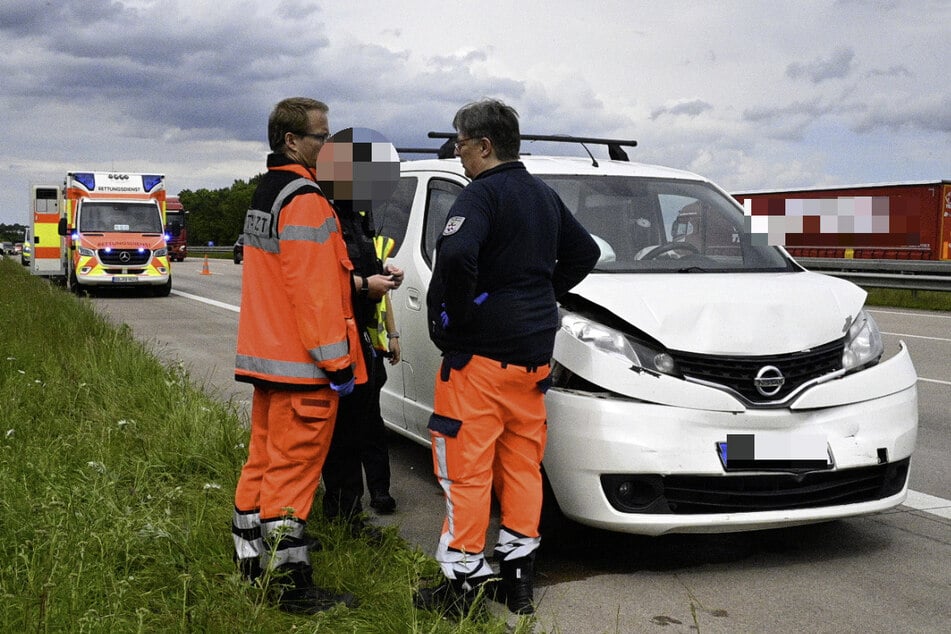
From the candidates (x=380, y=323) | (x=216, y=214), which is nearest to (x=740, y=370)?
(x=380, y=323)

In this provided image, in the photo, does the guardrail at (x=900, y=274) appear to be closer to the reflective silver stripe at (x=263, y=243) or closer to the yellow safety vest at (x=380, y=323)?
the yellow safety vest at (x=380, y=323)

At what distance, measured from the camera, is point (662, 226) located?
5.41 meters

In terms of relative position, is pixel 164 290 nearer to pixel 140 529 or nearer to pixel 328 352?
pixel 140 529

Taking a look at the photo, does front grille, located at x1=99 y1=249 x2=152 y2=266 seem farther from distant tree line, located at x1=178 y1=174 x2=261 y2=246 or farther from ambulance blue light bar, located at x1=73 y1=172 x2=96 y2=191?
distant tree line, located at x1=178 y1=174 x2=261 y2=246

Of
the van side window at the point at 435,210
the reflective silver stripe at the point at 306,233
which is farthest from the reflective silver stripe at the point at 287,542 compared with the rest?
the van side window at the point at 435,210

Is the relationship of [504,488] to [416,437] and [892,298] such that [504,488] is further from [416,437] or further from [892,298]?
[892,298]

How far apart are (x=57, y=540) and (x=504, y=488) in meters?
1.65

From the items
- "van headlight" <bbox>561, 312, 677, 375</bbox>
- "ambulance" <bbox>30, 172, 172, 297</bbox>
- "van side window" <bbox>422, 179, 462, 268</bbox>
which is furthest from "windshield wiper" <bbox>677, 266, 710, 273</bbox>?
"ambulance" <bbox>30, 172, 172, 297</bbox>

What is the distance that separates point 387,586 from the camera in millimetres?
3729

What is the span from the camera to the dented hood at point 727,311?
4.11 metres

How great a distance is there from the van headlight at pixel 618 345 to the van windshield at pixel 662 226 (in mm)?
676

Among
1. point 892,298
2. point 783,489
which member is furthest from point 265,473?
point 892,298

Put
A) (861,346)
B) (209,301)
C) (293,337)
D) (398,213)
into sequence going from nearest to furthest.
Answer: (293,337)
(861,346)
(398,213)
(209,301)

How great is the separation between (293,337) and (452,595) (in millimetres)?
1048
